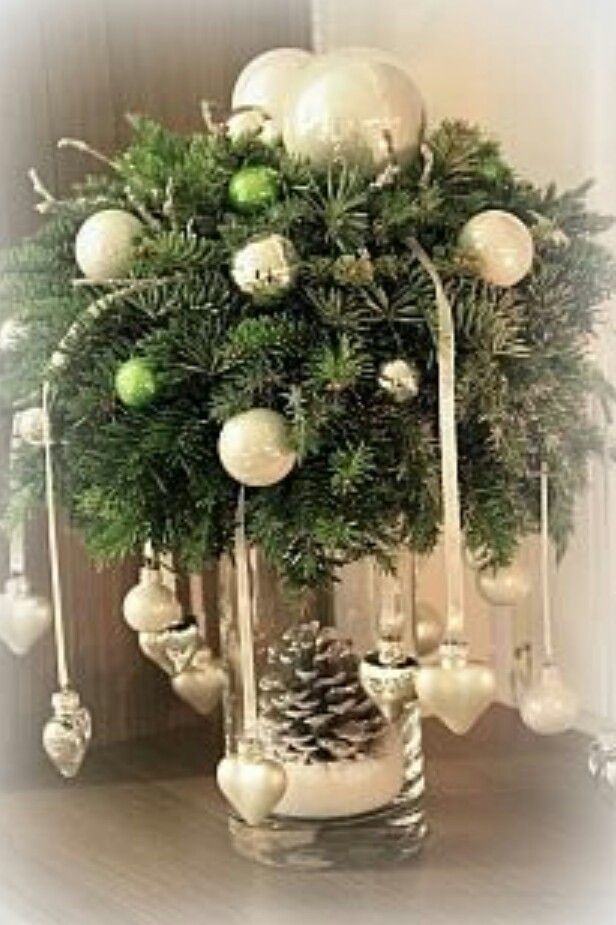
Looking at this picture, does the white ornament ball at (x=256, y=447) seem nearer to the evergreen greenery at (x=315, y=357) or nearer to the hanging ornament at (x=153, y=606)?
the evergreen greenery at (x=315, y=357)

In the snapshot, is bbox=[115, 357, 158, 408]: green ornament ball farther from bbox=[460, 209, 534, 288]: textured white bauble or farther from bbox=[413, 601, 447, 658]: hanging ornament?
bbox=[413, 601, 447, 658]: hanging ornament

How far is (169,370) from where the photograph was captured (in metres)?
0.78

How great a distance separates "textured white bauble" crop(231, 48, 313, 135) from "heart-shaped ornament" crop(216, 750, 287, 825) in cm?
33

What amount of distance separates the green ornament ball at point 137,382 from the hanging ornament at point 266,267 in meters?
0.06

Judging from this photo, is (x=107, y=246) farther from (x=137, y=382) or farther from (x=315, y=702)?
(x=315, y=702)

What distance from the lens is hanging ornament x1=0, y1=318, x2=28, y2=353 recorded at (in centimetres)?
85

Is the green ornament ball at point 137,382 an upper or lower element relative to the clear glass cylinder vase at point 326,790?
upper

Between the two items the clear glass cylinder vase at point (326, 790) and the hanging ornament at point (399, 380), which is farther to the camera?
the clear glass cylinder vase at point (326, 790)

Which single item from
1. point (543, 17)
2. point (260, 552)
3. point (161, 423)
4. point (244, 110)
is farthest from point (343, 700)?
point (543, 17)

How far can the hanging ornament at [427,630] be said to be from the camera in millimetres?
1019

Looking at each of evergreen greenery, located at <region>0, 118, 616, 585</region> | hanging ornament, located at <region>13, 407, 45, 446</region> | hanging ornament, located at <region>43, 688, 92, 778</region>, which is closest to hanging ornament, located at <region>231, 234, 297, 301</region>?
evergreen greenery, located at <region>0, 118, 616, 585</region>

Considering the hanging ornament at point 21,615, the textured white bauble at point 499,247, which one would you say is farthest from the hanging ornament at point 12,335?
the textured white bauble at point 499,247

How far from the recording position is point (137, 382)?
2.54ft

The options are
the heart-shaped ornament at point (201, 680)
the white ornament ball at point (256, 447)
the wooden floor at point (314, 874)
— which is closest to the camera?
the white ornament ball at point (256, 447)
